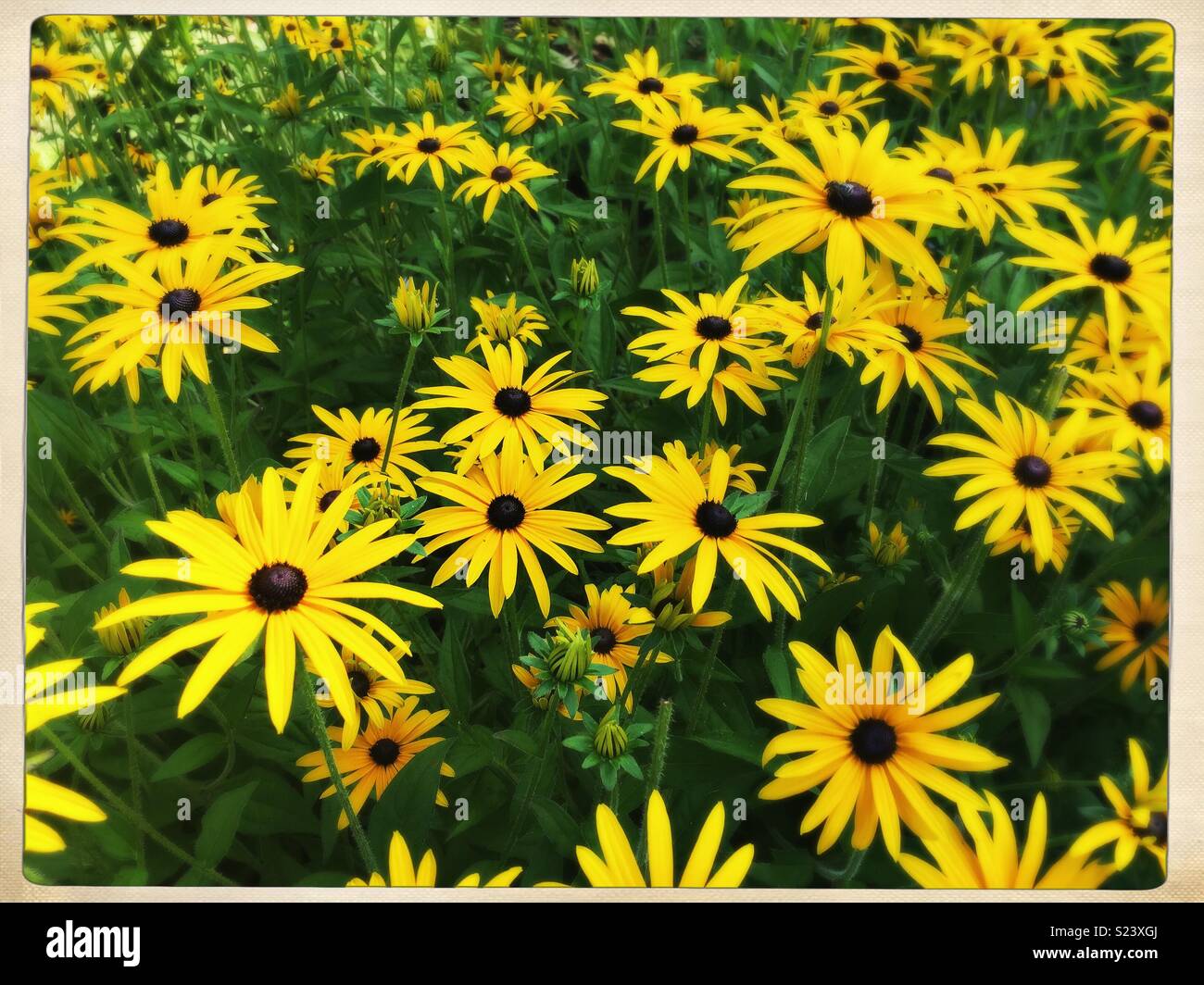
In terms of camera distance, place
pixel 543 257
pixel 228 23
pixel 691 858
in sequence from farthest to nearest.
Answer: pixel 543 257 → pixel 228 23 → pixel 691 858

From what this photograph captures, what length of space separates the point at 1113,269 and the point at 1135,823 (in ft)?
1.84

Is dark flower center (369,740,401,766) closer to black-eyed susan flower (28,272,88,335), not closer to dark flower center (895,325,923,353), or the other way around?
black-eyed susan flower (28,272,88,335)

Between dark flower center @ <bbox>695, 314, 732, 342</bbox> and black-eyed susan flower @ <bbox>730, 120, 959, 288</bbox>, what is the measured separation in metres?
0.11

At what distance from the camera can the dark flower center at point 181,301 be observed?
707mm

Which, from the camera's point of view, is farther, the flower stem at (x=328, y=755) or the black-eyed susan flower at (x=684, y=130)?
the black-eyed susan flower at (x=684, y=130)

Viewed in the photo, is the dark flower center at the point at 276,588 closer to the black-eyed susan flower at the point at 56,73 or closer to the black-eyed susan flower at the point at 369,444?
the black-eyed susan flower at the point at 369,444

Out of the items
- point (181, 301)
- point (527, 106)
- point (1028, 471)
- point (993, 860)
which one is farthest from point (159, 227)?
point (993, 860)

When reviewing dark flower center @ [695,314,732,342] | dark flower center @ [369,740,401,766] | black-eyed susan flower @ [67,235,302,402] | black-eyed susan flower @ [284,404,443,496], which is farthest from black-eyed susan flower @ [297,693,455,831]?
dark flower center @ [695,314,732,342]

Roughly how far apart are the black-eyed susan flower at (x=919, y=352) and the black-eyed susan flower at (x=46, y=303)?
0.80 meters

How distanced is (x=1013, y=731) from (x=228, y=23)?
127 cm

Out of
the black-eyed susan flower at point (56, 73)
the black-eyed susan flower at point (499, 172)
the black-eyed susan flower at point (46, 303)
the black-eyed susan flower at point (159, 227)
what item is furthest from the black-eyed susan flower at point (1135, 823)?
the black-eyed susan flower at point (56, 73)
